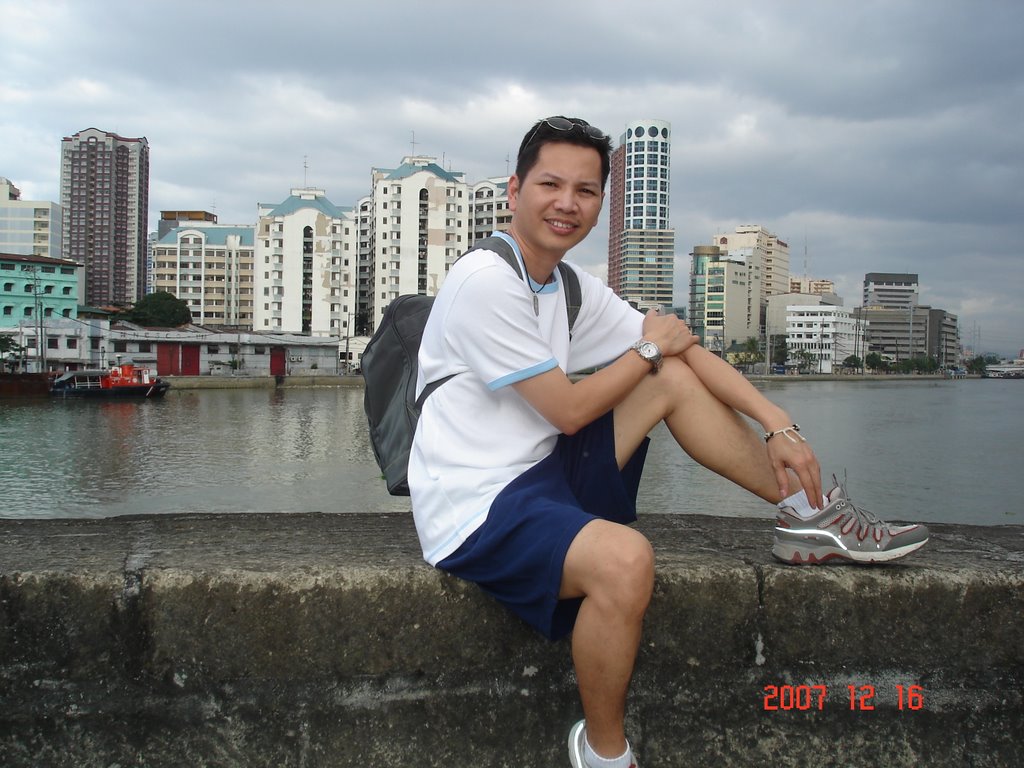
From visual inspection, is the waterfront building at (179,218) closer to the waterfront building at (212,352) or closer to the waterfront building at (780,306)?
the waterfront building at (212,352)

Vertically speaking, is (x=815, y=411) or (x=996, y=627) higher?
(x=996, y=627)

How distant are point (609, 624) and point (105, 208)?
434 ft

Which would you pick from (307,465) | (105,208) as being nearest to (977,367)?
(105,208)

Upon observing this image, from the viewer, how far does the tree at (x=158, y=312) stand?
78.1m

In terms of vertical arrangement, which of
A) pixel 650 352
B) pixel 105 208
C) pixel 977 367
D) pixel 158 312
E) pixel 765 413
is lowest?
pixel 977 367

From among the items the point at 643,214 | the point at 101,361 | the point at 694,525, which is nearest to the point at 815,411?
the point at 694,525

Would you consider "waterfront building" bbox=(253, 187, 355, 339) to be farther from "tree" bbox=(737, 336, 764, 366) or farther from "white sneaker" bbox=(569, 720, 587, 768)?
"white sneaker" bbox=(569, 720, 587, 768)

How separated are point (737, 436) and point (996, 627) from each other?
2.24 feet

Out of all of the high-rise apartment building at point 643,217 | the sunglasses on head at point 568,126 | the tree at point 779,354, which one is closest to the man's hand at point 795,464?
the sunglasses on head at point 568,126

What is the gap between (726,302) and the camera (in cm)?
12962

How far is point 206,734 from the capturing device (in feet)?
5.49

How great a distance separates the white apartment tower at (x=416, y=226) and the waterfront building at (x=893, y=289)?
12979cm

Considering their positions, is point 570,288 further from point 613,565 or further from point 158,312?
point 158,312

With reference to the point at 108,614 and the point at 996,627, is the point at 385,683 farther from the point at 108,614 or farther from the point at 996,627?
the point at 996,627
